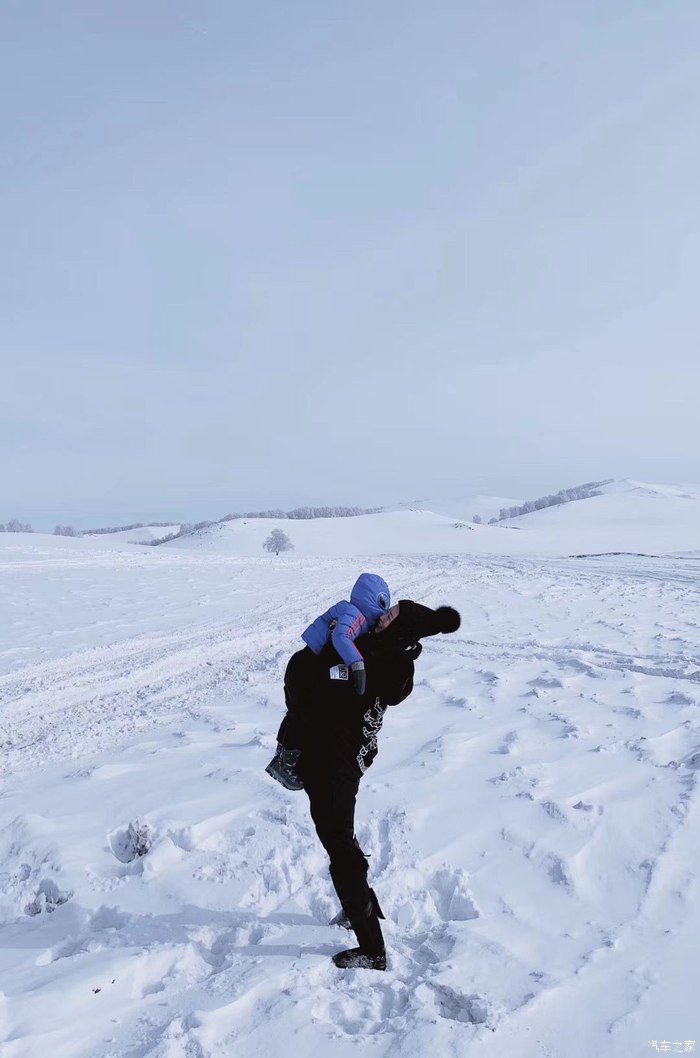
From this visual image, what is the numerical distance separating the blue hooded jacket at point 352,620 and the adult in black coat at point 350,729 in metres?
0.05

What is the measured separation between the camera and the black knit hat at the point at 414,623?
3105mm

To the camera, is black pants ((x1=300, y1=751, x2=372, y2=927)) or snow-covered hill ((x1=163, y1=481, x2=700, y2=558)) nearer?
black pants ((x1=300, y1=751, x2=372, y2=927))

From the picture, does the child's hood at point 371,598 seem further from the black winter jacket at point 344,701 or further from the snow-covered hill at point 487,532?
the snow-covered hill at point 487,532

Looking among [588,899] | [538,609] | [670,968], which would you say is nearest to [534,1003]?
[670,968]

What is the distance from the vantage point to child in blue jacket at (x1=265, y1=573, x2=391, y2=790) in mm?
3094

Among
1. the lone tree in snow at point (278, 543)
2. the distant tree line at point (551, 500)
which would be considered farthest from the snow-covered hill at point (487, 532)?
the distant tree line at point (551, 500)

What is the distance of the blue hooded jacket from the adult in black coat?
2.0 inches

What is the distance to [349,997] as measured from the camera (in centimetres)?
297

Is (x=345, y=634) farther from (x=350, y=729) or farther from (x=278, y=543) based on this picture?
(x=278, y=543)

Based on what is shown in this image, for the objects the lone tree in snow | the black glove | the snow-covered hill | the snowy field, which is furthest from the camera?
the lone tree in snow

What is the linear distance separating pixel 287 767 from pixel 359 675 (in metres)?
0.77

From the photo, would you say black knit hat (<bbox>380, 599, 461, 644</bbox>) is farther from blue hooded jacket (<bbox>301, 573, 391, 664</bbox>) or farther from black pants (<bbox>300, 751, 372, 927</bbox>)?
black pants (<bbox>300, 751, 372, 927</bbox>)

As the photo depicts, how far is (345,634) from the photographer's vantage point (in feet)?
10.2

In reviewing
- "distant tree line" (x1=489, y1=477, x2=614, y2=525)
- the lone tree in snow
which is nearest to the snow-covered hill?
the lone tree in snow
